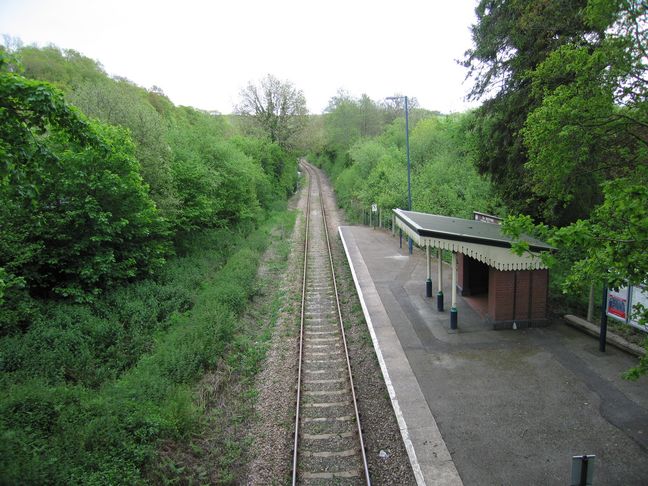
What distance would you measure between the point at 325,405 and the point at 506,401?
3.85m

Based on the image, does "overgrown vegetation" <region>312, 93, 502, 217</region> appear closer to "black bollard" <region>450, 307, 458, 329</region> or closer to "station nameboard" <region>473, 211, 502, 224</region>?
"station nameboard" <region>473, 211, 502, 224</region>

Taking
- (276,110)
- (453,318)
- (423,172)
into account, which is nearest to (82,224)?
(453,318)

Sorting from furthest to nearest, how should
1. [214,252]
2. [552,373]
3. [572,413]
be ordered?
[214,252], [552,373], [572,413]

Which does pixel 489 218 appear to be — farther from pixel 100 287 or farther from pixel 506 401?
pixel 100 287

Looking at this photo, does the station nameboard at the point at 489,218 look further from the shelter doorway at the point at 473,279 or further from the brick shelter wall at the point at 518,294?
the brick shelter wall at the point at 518,294

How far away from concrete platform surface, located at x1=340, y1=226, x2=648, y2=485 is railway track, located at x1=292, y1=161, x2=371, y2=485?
971 millimetres

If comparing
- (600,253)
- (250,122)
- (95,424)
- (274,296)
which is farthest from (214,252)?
(250,122)

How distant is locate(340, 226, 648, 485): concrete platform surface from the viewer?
7.21 meters

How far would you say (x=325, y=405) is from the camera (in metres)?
9.62

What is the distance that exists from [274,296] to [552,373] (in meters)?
10.4

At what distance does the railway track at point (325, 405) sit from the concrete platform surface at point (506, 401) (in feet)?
3.19

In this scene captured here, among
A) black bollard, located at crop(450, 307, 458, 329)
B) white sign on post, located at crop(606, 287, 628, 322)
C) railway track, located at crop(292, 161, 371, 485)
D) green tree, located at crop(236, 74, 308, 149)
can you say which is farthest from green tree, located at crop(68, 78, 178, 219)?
green tree, located at crop(236, 74, 308, 149)

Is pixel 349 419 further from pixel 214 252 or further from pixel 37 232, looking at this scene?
pixel 214 252

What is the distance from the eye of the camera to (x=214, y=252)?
2277 centimetres
